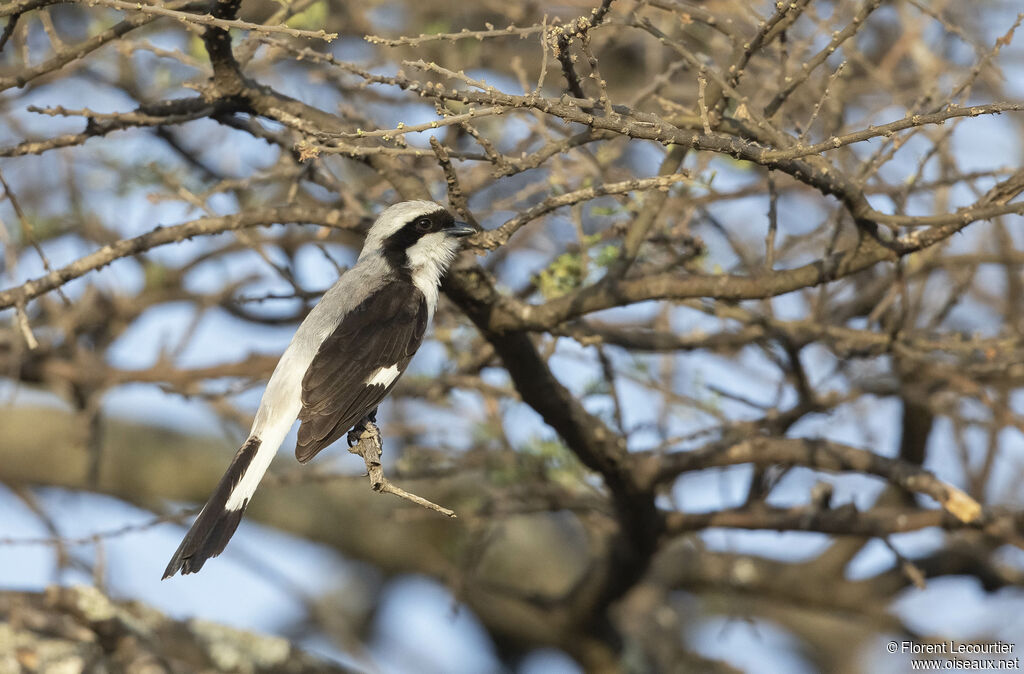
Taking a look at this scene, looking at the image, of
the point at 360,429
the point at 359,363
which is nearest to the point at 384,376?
the point at 359,363

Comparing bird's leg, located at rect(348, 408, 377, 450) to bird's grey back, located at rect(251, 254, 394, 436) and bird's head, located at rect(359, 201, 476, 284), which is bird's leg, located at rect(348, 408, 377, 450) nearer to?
bird's grey back, located at rect(251, 254, 394, 436)

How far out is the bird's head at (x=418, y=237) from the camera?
3.62 meters

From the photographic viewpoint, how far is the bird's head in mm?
3623

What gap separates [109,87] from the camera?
4.98 metres

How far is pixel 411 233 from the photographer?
384cm

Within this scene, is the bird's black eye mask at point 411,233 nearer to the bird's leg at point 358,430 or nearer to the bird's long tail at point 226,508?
the bird's leg at point 358,430

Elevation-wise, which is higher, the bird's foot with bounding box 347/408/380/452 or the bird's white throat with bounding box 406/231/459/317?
the bird's white throat with bounding box 406/231/459/317

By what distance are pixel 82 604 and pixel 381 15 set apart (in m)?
4.10

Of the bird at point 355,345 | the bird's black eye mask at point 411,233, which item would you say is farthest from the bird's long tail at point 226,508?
the bird's black eye mask at point 411,233

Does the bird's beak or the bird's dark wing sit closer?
the bird's dark wing

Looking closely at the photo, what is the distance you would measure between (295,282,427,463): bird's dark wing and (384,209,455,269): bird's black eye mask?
158 millimetres

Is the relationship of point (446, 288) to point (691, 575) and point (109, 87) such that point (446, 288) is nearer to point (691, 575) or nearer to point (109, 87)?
point (109, 87)

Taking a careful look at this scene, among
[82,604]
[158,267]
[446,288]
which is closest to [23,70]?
[446,288]

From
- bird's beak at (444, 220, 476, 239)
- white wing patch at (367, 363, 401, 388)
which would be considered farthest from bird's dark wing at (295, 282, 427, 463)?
bird's beak at (444, 220, 476, 239)
